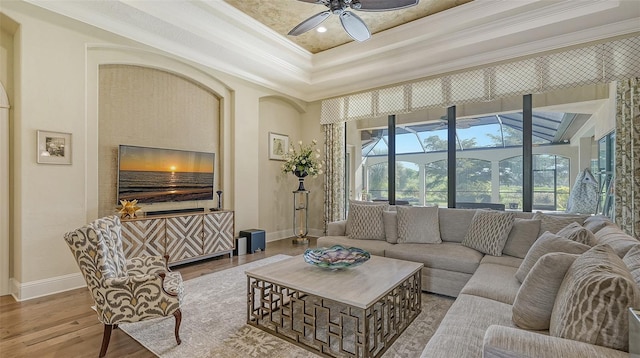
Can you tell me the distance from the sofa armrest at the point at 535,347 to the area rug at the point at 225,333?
1.08 meters

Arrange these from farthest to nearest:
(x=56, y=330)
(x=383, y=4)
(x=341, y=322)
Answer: (x=383, y=4)
(x=56, y=330)
(x=341, y=322)

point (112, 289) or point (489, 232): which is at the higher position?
point (489, 232)

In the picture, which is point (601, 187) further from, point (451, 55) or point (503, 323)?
point (503, 323)

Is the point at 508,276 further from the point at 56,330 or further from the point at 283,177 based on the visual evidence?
the point at 283,177

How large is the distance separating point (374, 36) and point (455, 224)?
2.97 metres

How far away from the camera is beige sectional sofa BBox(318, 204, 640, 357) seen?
1.09 meters

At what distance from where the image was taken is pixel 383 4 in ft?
9.02

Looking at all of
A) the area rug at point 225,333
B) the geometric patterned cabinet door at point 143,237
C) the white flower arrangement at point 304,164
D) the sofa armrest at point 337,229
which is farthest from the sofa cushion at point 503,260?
the geometric patterned cabinet door at point 143,237

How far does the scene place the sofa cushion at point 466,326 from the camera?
1.41 m

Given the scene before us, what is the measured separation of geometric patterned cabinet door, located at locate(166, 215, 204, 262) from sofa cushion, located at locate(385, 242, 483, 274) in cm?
264

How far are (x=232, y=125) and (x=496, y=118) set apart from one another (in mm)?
4264

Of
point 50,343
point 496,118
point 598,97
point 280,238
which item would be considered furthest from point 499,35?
point 50,343

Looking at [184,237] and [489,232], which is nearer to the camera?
[489,232]

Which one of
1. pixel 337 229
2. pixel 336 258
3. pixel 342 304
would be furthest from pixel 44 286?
pixel 337 229
